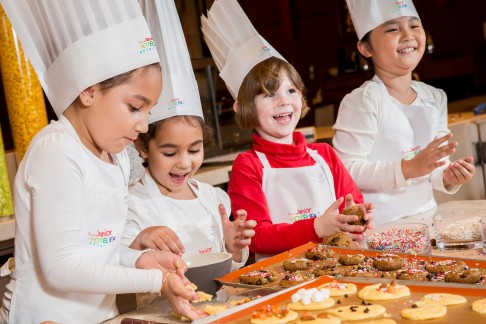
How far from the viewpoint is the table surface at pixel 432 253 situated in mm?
1696

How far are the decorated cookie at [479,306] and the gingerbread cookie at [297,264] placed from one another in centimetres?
54

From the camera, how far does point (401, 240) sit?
2.06m

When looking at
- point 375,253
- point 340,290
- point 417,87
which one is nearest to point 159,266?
point 340,290

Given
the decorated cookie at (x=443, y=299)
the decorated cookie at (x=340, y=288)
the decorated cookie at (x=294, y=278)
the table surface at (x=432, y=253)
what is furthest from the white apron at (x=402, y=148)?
the decorated cookie at (x=443, y=299)

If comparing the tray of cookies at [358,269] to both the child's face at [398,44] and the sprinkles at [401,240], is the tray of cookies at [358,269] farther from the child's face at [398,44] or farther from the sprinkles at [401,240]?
the child's face at [398,44]

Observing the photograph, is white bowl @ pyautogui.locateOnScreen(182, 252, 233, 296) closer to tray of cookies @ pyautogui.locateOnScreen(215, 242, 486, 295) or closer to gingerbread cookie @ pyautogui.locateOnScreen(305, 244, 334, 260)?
tray of cookies @ pyautogui.locateOnScreen(215, 242, 486, 295)

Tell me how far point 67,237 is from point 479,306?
856 millimetres

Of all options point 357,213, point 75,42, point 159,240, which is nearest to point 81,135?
point 75,42

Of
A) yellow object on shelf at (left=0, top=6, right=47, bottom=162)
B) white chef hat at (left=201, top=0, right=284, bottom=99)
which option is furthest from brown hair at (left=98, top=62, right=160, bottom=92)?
yellow object on shelf at (left=0, top=6, right=47, bottom=162)

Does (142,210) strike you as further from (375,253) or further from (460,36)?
(460,36)

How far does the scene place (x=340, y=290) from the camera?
1.68 meters

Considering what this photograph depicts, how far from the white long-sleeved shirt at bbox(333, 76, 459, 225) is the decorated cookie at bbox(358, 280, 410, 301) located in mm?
1148

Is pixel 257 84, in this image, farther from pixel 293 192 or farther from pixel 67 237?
pixel 67 237

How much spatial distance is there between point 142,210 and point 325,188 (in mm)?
680
